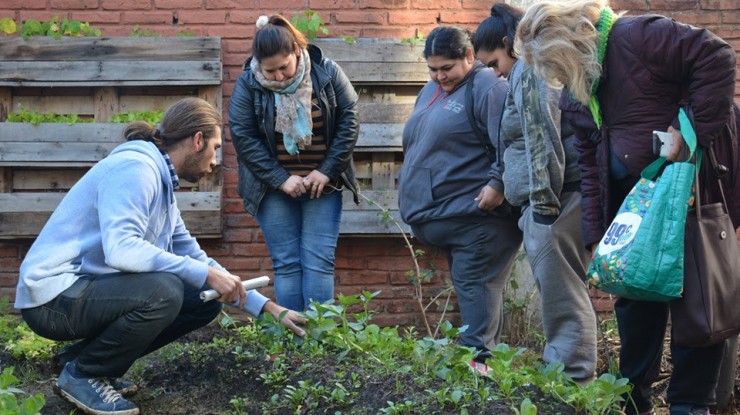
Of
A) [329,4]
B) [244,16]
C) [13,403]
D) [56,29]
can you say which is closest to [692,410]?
[13,403]

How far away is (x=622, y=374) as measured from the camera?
413 cm

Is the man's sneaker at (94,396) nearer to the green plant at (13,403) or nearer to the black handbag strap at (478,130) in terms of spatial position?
the green plant at (13,403)

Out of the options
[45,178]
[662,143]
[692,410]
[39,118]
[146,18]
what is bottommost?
[692,410]

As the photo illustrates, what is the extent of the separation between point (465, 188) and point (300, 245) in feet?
3.03

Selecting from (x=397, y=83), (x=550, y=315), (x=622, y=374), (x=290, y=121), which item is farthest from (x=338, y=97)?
(x=622, y=374)

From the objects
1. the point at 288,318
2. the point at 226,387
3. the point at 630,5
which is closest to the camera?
the point at 226,387

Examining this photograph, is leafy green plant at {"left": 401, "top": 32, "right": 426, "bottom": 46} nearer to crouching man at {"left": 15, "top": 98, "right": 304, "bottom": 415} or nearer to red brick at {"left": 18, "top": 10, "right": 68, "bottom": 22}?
red brick at {"left": 18, "top": 10, "right": 68, "bottom": 22}

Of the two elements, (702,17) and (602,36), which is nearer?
(602,36)

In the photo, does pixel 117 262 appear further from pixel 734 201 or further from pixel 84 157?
pixel 84 157

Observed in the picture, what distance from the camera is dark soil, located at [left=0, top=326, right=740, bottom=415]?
11.8ft

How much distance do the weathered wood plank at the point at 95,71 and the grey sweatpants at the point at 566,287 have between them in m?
2.81

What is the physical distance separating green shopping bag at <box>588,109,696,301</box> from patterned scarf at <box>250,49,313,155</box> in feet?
6.91

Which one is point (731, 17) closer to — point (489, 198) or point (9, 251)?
point (489, 198)

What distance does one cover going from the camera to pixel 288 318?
4457mm
